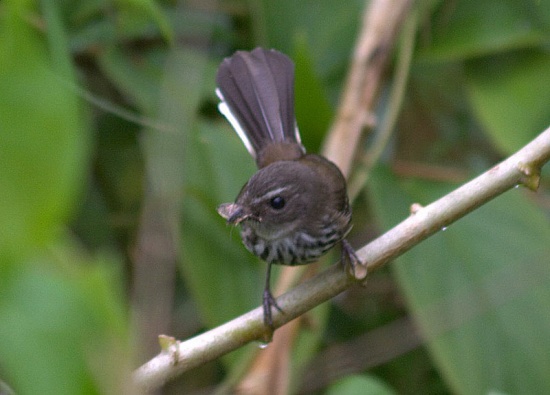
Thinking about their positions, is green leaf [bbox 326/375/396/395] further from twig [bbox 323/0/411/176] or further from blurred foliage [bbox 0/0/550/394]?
twig [bbox 323/0/411/176]

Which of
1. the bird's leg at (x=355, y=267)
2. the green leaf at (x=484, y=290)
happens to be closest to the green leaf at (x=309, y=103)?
the green leaf at (x=484, y=290)

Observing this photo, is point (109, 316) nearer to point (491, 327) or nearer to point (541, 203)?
point (491, 327)

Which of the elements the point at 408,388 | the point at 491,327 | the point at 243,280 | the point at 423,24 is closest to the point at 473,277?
the point at 491,327

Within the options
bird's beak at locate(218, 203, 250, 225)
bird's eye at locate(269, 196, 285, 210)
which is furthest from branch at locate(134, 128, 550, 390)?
bird's eye at locate(269, 196, 285, 210)

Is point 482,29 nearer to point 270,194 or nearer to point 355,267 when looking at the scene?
point 270,194

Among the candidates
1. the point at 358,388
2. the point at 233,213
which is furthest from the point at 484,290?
the point at 233,213

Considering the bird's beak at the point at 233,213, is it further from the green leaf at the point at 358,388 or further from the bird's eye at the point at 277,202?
the green leaf at the point at 358,388
